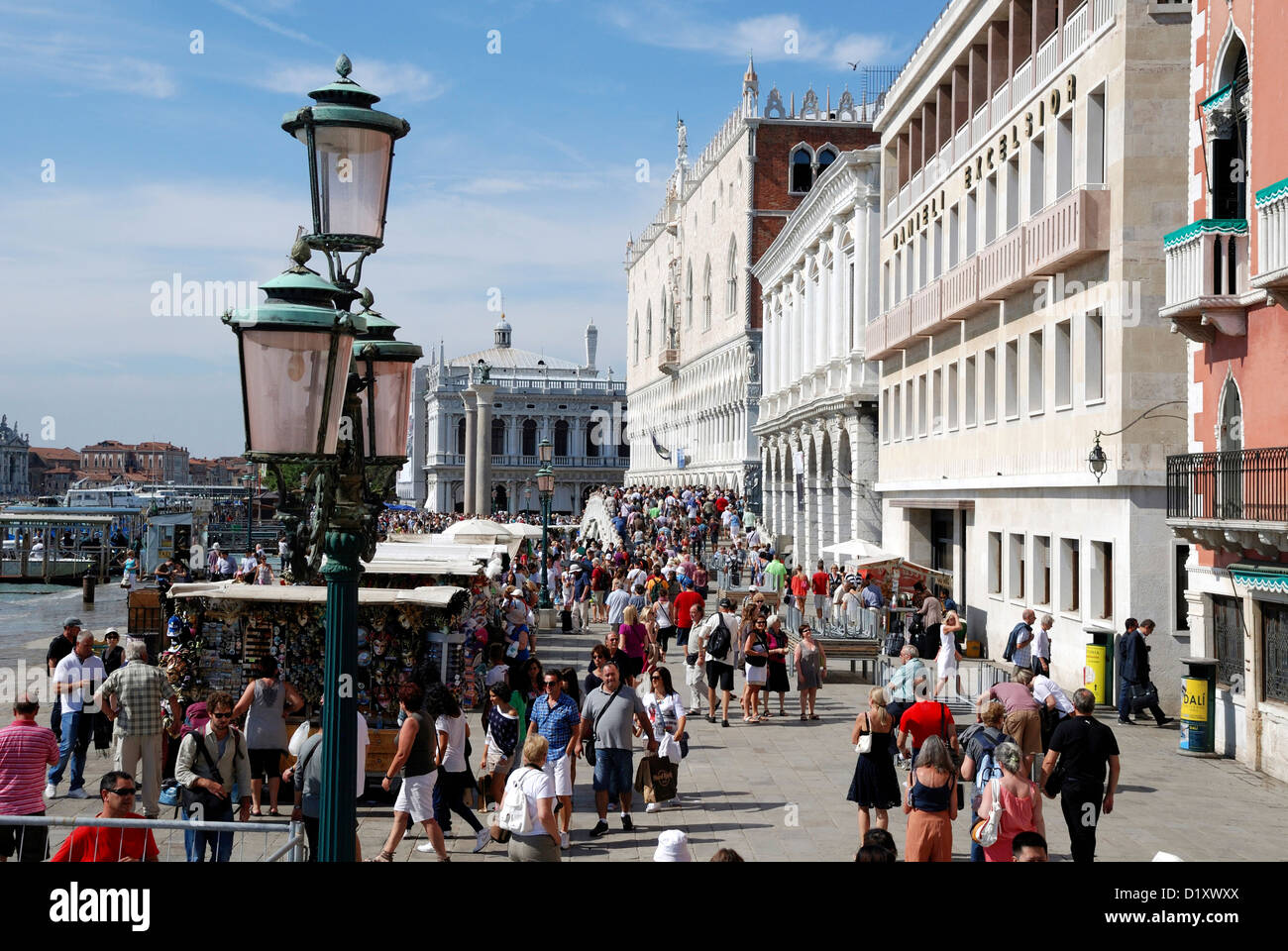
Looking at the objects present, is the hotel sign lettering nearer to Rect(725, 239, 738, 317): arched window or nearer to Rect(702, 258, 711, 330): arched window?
Rect(725, 239, 738, 317): arched window

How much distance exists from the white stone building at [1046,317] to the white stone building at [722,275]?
1192 inches

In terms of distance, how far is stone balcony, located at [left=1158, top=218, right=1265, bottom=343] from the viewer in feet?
53.3

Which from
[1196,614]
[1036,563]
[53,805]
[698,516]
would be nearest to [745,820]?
[53,805]

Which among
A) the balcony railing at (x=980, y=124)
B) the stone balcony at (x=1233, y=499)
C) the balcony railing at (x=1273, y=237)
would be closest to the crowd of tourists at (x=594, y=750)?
the stone balcony at (x=1233, y=499)

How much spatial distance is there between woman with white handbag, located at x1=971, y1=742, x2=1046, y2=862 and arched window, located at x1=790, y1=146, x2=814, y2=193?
60.3 meters

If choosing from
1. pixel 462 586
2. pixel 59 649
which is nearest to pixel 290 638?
pixel 59 649

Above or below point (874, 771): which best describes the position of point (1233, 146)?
above

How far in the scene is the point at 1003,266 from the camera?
82.1ft

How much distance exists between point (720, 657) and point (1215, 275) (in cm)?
767

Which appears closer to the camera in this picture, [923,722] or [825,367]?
[923,722]

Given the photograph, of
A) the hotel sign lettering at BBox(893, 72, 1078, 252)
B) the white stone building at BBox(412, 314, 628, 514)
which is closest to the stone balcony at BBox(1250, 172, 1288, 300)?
the hotel sign lettering at BBox(893, 72, 1078, 252)

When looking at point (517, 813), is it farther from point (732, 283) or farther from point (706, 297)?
point (706, 297)

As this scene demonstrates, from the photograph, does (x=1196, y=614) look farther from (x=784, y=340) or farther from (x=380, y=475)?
(x=784, y=340)
